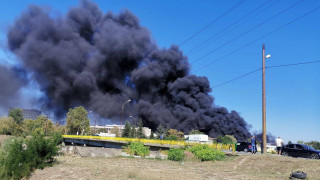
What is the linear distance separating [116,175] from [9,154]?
8451 millimetres

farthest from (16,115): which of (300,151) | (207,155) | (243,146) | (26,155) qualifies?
(300,151)

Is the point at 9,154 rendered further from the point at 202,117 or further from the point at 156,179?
the point at 202,117

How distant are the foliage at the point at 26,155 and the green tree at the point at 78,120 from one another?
73.2 meters

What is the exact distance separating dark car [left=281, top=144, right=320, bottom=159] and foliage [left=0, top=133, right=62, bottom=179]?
61.8 ft

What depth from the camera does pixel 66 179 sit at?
12.7 m

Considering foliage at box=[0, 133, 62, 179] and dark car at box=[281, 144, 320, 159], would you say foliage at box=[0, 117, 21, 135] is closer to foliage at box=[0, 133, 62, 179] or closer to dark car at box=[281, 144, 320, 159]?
foliage at box=[0, 133, 62, 179]

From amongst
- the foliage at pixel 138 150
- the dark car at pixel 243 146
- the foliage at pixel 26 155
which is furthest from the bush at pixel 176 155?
the dark car at pixel 243 146

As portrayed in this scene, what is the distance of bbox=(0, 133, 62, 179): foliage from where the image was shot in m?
16.1

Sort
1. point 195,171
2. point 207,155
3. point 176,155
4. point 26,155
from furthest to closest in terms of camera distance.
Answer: point 176,155, point 207,155, point 26,155, point 195,171

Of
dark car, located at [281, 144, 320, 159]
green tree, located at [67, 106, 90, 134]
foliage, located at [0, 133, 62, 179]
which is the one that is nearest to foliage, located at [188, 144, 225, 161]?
dark car, located at [281, 144, 320, 159]

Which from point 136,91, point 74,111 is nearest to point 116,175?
point 74,111

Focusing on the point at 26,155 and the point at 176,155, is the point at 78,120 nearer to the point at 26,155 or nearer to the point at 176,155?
the point at 176,155

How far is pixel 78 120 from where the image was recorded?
91.5 metres

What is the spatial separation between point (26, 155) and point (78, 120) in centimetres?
7711
